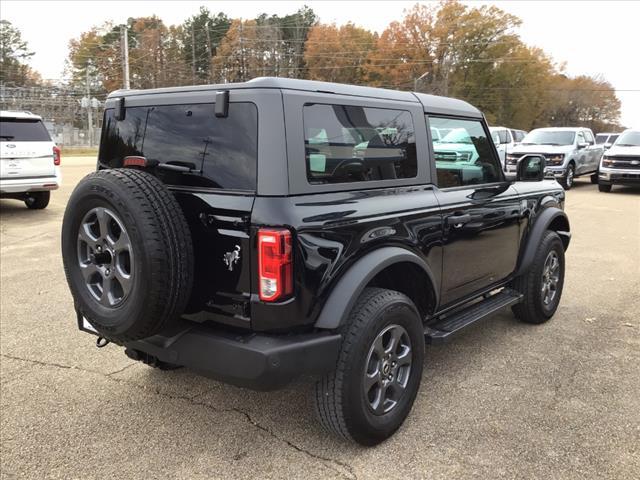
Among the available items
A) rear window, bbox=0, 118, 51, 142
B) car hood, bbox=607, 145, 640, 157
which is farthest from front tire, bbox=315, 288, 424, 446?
car hood, bbox=607, 145, 640, 157

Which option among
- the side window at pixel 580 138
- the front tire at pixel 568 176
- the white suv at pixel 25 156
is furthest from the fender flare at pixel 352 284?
the side window at pixel 580 138

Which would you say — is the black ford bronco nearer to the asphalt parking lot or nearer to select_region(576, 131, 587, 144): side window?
the asphalt parking lot

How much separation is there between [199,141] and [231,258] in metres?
0.65

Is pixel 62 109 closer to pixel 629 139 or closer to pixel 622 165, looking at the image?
pixel 629 139

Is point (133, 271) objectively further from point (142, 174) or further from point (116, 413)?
point (116, 413)

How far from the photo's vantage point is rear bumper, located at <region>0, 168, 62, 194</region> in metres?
9.88

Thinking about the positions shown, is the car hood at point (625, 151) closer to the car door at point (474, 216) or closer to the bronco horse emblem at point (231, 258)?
the car door at point (474, 216)

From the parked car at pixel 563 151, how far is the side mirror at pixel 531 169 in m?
12.4

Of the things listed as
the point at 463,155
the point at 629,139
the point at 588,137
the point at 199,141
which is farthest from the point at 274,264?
the point at 588,137

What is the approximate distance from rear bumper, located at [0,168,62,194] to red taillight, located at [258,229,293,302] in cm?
926

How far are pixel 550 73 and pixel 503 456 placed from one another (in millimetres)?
79531

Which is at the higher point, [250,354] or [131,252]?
[131,252]

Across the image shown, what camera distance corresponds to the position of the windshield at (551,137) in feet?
57.0

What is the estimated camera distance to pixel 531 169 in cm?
437
